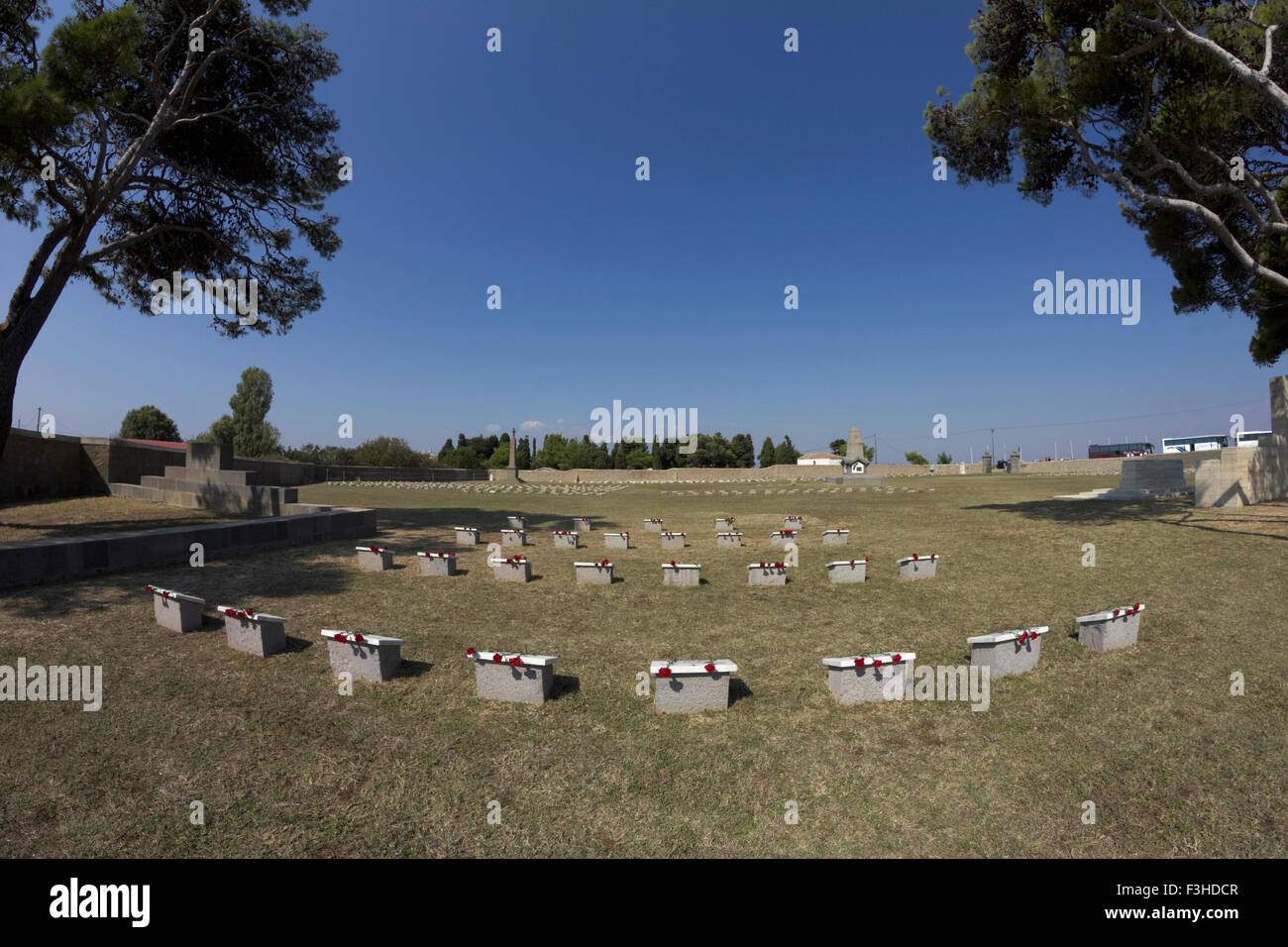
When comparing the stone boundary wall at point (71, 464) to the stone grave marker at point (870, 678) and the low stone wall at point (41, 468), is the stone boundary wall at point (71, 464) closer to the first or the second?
the low stone wall at point (41, 468)

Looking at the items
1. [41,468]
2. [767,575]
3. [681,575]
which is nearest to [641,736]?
[681,575]

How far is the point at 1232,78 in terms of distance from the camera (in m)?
13.7

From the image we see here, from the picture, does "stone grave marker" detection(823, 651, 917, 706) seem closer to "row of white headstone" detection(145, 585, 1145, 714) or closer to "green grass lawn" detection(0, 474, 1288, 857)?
"row of white headstone" detection(145, 585, 1145, 714)

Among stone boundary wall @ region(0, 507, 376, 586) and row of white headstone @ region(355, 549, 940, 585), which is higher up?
stone boundary wall @ region(0, 507, 376, 586)

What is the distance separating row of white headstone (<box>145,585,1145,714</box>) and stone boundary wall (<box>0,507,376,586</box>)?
3.48 metres

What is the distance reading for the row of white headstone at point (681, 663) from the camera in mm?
Result: 4805

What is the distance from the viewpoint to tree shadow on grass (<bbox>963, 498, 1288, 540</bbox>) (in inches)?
507

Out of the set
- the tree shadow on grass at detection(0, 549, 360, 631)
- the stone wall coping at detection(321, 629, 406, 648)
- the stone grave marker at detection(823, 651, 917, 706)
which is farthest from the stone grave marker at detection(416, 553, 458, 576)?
the stone grave marker at detection(823, 651, 917, 706)

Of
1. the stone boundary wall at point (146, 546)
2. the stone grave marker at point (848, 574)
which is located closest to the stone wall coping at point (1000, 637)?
the stone grave marker at point (848, 574)

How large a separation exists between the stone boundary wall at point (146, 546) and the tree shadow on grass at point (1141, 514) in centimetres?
1824

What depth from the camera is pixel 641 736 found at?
4438 mm
